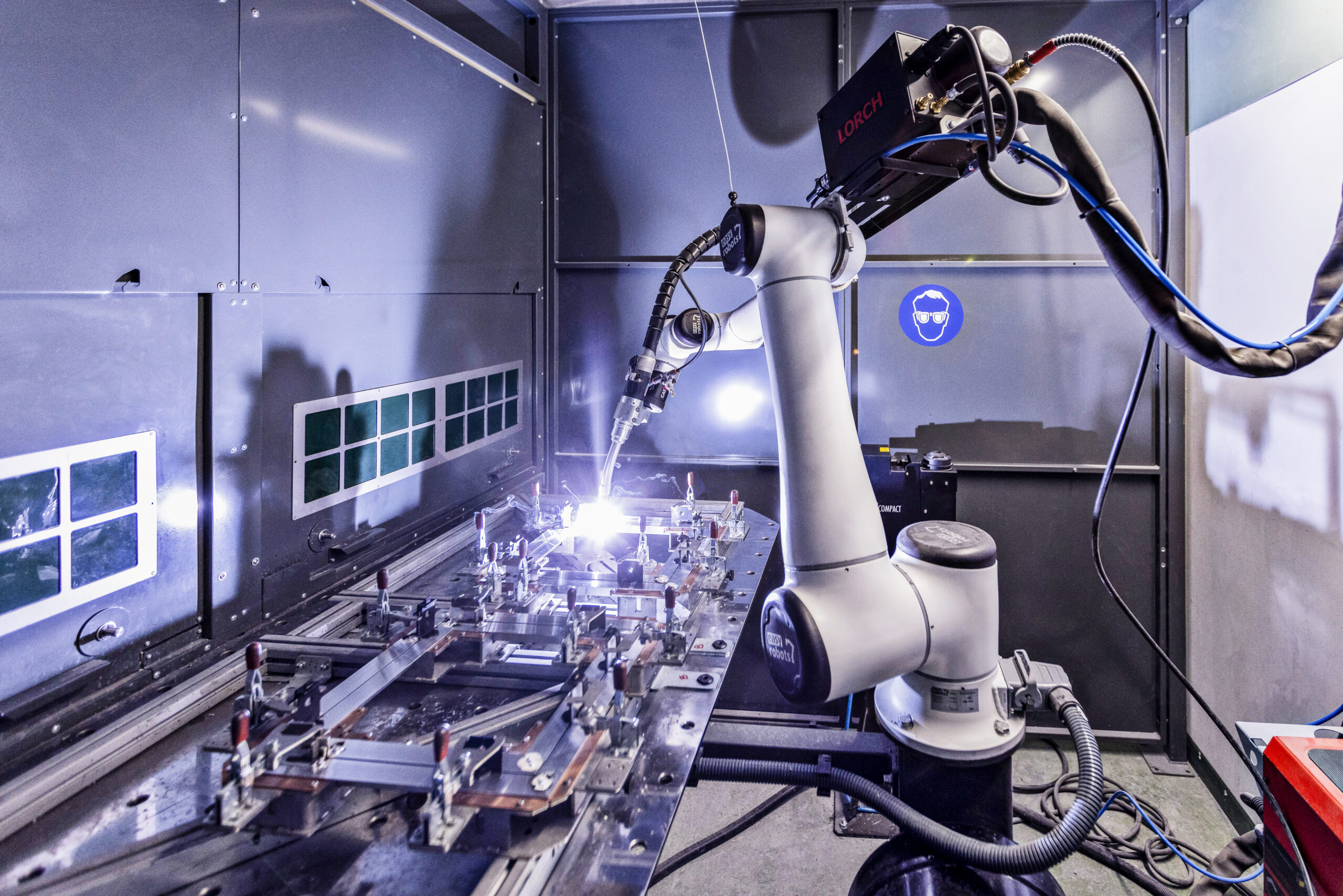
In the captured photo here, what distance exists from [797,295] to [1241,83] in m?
2.06

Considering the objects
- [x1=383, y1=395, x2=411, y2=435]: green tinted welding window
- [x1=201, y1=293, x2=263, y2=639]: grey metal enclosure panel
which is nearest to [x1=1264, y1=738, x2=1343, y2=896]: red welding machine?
[x1=201, y1=293, x2=263, y2=639]: grey metal enclosure panel

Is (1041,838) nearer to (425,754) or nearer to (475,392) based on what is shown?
(425,754)

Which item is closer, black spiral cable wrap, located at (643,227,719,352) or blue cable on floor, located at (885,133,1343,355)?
blue cable on floor, located at (885,133,1343,355)

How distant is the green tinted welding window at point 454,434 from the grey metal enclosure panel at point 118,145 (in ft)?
2.80

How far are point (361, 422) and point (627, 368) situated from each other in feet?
4.40

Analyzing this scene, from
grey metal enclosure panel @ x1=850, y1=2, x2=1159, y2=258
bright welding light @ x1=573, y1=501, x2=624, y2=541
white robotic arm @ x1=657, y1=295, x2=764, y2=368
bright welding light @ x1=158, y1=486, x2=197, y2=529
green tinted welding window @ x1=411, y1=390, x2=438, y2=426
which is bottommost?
bright welding light @ x1=573, y1=501, x2=624, y2=541

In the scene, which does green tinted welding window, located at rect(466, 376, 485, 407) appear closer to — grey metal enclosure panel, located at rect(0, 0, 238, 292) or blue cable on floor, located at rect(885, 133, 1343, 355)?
grey metal enclosure panel, located at rect(0, 0, 238, 292)

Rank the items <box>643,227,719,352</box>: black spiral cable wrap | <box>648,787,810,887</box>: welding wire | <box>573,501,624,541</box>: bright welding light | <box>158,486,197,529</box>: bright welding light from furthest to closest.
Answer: <box>648,787,810,887</box>: welding wire → <box>573,501,624,541</box>: bright welding light → <box>643,227,719,352</box>: black spiral cable wrap → <box>158,486,197,529</box>: bright welding light

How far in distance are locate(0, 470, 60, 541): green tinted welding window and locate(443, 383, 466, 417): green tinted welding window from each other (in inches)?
42.9

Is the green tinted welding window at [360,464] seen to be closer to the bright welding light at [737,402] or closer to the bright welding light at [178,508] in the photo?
the bright welding light at [178,508]

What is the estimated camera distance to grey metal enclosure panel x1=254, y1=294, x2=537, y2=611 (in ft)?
4.86

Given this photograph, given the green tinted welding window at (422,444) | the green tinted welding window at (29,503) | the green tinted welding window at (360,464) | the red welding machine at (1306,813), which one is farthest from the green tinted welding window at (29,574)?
the red welding machine at (1306,813)

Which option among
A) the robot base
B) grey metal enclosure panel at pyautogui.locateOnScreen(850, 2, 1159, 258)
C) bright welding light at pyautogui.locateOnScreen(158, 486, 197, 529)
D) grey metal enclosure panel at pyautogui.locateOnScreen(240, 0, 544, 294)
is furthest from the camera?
grey metal enclosure panel at pyautogui.locateOnScreen(850, 2, 1159, 258)

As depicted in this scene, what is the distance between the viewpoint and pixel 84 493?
111 centimetres
